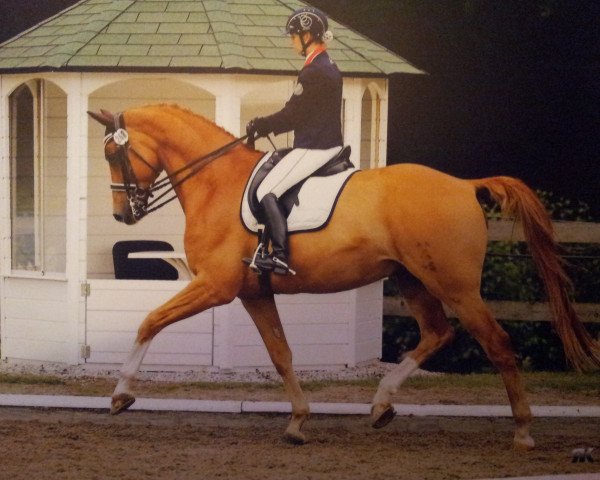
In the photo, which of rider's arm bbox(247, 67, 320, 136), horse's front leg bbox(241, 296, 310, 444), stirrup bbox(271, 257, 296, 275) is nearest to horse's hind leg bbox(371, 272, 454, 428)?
horse's front leg bbox(241, 296, 310, 444)

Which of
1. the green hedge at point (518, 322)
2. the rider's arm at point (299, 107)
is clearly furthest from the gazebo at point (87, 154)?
the rider's arm at point (299, 107)

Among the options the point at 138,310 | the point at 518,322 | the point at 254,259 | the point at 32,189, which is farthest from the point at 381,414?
the point at 518,322

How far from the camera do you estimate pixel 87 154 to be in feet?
39.7

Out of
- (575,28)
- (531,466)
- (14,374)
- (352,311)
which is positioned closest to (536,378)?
(352,311)

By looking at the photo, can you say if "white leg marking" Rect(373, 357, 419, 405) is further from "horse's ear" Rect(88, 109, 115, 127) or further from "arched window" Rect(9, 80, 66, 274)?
"arched window" Rect(9, 80, 66, 274)

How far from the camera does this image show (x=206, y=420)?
925 centimetres

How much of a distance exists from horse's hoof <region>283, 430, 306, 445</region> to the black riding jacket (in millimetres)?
1731

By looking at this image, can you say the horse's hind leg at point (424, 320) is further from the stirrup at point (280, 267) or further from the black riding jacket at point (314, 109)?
the black riding jacket at point (314, 109)

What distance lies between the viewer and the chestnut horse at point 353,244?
8.40m

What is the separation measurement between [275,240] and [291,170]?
455 millimetres

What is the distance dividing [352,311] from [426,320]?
2952 mm

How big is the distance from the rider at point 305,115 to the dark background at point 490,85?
659cm

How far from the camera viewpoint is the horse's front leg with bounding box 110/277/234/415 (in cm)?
852

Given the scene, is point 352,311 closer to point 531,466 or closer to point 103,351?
point 103,351
